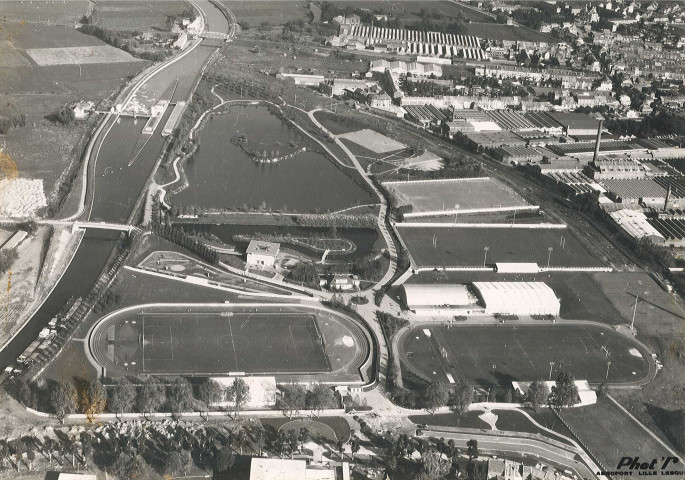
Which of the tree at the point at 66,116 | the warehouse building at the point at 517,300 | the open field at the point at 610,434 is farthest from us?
the tree at the point at 66,116

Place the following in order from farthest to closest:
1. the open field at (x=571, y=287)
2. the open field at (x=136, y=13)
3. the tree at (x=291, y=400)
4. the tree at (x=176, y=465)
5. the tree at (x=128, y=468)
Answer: the open field at (x=136, y=13) < the open field at (x=571, y=287) < the tree at (x=291, y=400) < the tree at (x=176, y=465) < the tree at (x=128, y=468)

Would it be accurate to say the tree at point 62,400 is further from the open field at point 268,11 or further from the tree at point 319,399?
the open field at point 268,11

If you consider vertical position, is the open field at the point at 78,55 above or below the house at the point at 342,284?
above

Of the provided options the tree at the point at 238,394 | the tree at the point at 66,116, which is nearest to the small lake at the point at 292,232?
the tree at the point at 238,394

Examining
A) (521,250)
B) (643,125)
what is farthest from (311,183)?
(643,125)

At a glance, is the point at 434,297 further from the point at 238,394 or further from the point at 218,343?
the point at 238,394

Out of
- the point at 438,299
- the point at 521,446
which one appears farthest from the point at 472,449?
the point at 438,299
